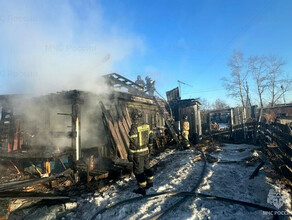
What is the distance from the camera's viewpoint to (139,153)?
4.45 metres

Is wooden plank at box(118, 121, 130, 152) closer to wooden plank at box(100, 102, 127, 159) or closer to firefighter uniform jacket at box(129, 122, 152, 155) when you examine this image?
wooden plank at box(100, 102, 127, 159)

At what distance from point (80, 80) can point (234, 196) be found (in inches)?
350

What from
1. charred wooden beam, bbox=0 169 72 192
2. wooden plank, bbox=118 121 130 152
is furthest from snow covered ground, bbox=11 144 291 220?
wooden plank, bbox=118 121 130 152

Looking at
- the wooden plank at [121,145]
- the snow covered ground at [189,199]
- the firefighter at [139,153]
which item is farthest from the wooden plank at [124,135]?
the firefighter at [139,153]

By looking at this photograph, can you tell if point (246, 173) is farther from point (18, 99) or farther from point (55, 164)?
point (18, 99)

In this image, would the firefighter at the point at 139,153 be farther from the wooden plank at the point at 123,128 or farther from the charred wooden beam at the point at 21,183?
the charred wooden beam at the point at 21,183

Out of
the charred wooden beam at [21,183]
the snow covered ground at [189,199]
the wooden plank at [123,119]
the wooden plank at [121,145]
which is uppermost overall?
the wooden plank at [123,119]

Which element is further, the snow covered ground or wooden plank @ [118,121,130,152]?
wooden plank @ [118,121,130,152]

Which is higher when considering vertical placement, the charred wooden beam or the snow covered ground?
the charred wooden beam

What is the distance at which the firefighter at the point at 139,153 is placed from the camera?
4359 mm

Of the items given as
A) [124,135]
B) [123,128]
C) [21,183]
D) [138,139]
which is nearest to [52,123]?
[123,128]

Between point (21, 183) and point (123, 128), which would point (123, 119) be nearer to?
point (123, 128)

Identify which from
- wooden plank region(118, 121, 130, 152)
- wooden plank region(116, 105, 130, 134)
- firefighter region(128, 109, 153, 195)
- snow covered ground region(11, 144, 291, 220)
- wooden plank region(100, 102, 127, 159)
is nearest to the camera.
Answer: snow covered ground region(11, 144, 291, 220)

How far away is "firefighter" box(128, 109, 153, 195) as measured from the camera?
4.36m
